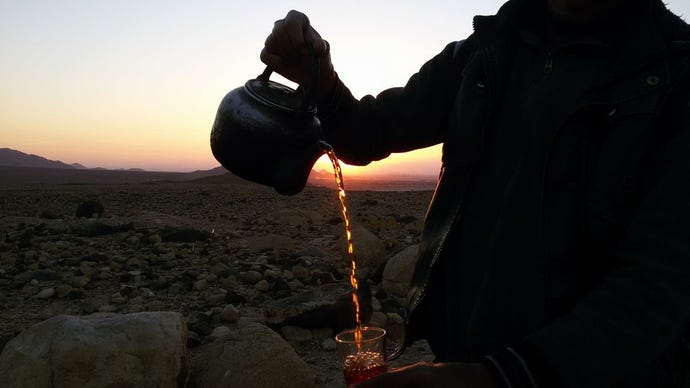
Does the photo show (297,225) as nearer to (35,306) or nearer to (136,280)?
(136,280)

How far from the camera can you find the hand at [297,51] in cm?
205

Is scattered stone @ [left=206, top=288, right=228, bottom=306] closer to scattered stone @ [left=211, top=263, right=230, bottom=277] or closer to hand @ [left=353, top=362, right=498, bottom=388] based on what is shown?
scattered stone @ [left=211, top=263, right=230, bottom=277]

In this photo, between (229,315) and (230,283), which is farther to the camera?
(230,283)

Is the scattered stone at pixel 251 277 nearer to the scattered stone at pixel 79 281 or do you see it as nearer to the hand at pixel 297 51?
the scattered stone at pixel 79 281

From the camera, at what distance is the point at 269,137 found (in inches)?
81.0

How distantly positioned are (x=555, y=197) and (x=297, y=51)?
1045 millimetres

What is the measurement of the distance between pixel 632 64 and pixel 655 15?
18 centimetres

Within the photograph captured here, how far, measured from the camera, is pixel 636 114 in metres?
1.38

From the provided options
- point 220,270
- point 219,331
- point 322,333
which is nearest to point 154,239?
point 220,270

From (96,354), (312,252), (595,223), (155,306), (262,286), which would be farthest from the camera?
(312,252)

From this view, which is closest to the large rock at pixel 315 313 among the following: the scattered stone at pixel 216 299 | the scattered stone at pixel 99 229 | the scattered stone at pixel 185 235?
the scattered stone at pixel 216 299

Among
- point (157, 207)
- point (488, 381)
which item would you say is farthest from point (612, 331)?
point (157, 207)

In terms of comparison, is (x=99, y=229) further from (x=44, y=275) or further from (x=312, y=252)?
(x=312, y=252)

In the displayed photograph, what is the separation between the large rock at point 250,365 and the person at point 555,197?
45.7 inches
